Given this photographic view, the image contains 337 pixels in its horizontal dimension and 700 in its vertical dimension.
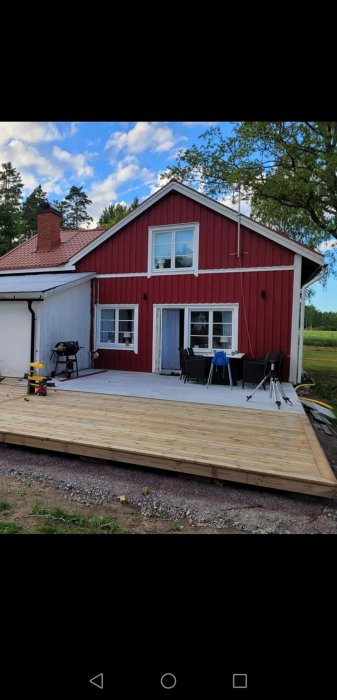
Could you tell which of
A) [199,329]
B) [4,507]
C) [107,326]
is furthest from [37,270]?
[4,507]

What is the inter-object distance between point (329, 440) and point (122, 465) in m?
3.14

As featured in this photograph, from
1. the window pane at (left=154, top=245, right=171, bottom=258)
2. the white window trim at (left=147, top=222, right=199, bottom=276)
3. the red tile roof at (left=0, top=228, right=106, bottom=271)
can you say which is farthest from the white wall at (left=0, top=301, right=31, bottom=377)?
the window pane at (left=154, top=245, right=171, bottom=258)

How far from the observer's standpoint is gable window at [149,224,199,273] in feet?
32.1

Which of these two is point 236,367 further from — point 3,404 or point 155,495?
point 155,495

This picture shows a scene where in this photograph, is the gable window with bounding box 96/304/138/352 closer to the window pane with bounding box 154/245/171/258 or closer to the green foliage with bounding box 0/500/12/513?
the window pane with bounding box 154/245/171/258

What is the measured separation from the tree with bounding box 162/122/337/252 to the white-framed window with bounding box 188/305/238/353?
5.18m

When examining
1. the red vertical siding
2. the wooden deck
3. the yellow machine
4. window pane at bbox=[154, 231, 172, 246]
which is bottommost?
the wooden deck

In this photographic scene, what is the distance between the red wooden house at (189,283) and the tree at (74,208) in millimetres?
28513

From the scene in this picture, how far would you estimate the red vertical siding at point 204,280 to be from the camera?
29.3 ft

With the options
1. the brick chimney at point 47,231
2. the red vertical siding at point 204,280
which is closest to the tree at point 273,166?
the red vertical siding at point 204,280

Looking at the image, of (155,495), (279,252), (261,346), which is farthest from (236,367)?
(155,495)

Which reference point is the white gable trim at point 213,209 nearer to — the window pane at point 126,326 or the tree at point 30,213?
the window pane at point 126,326

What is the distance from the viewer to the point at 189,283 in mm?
9789
